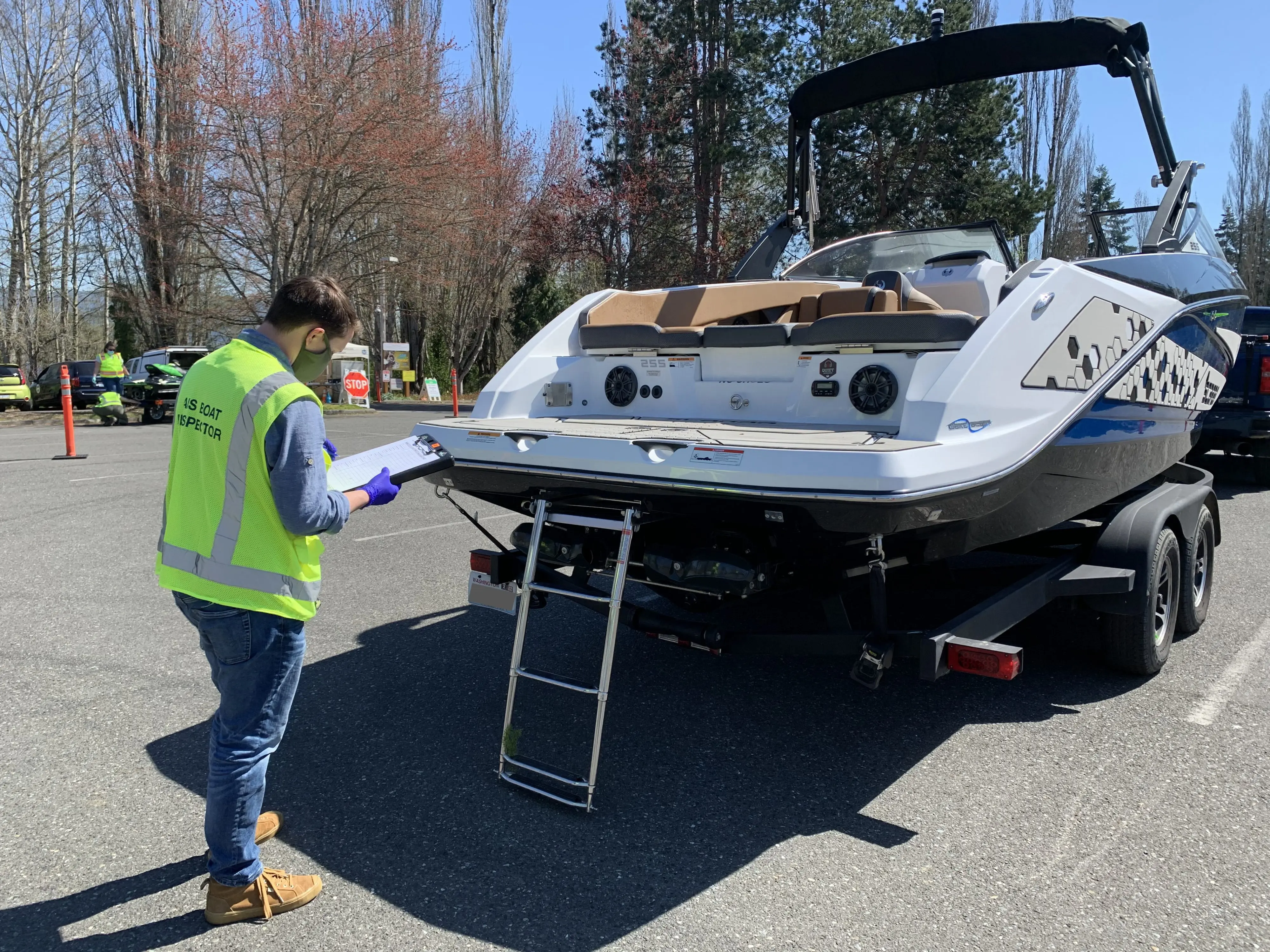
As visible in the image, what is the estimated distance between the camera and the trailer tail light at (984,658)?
10.3 ft

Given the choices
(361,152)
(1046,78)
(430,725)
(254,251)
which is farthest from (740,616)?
(1046,78)

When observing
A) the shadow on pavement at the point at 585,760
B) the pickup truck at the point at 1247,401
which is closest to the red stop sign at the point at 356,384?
the pickup truck at the point at 1247,401

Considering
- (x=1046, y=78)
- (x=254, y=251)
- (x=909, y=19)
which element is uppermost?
(x=1046, y=78)

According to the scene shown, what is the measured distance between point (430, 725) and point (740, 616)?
200 cm

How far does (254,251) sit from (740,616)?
73.7 feet

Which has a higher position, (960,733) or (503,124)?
(503,124)

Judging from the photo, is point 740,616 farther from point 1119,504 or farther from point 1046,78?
point 1046,78

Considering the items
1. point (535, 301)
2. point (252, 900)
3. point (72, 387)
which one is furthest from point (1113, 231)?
point (535, 301)

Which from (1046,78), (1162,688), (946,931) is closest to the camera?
(946,931)

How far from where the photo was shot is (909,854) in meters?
2.97

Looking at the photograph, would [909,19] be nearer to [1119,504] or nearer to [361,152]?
[361,152]

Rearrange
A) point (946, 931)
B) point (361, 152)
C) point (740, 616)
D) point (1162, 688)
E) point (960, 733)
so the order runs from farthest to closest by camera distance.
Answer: point (361, 152) → point (740, 616) → point (1162, 688) → point (960, 733) → point (946, 931)

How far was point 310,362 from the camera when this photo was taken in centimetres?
282

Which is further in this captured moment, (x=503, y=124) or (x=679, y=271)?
(x=503, y=124)
